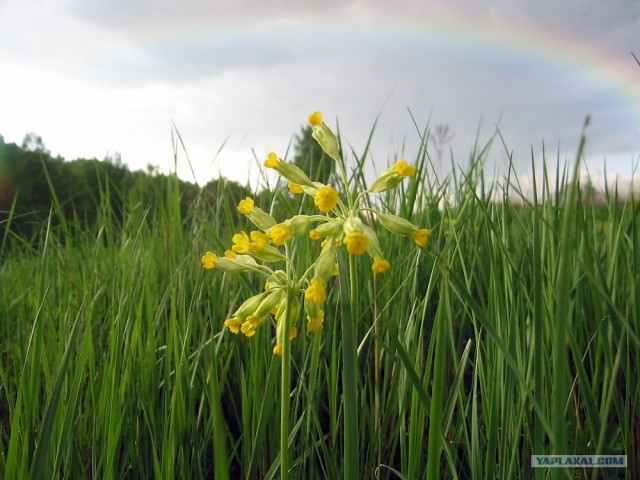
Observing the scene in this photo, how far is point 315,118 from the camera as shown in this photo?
140 cm

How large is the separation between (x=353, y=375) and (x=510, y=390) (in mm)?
665

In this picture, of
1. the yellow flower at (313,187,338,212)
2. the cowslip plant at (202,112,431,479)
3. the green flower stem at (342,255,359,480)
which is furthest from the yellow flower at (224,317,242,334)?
the green flower stem at (342,255,359,480)

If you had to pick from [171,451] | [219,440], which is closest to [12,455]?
[171,451]

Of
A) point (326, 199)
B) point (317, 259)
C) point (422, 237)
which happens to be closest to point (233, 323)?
point (317, 259)

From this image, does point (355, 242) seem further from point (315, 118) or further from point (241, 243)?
point (315, 118)

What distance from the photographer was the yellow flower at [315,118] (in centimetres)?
140

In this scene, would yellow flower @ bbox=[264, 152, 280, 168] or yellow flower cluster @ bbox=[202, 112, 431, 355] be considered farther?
yellow flower @ bbox=[264, 152, 280, 168]

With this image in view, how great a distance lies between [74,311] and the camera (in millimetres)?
2352

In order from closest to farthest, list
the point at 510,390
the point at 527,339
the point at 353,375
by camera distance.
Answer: the point at 353,375 → the point at 510,390 → the point at 527,339

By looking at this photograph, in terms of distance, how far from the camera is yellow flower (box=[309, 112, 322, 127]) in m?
1.40

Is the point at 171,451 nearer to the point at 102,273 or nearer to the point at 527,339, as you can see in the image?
the point at 527,339

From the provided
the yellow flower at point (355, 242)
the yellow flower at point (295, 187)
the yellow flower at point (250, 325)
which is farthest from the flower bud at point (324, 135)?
the yellow flower at point (250, 325)

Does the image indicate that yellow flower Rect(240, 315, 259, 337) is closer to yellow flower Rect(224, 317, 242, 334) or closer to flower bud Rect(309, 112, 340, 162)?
yellow flower Rect(224, 317, 242, 334)

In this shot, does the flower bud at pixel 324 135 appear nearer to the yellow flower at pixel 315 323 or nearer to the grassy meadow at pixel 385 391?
the grassy meadow at pixel 385 391
